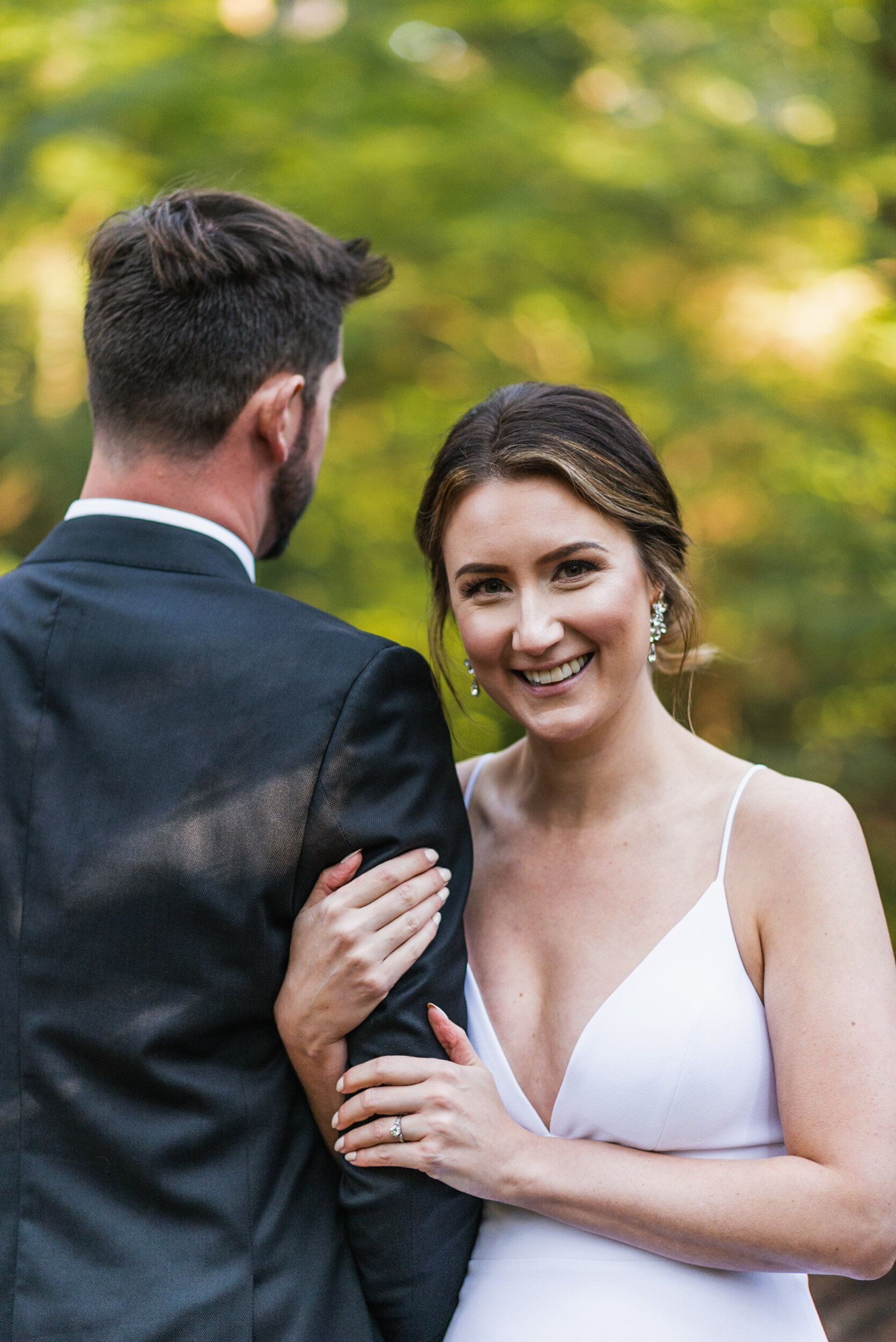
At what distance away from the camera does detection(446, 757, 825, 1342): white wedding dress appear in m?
2.27

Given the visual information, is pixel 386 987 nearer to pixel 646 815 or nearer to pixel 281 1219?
pixel 281 1219

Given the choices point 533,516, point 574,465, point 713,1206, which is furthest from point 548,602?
point 713,1206

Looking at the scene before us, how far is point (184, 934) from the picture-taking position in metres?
2.03

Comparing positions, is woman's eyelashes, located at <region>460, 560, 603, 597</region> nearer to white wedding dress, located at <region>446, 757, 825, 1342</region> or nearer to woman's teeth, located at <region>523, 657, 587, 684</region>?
woman's teeth, located at <region>523, 657, 587, 684</region>

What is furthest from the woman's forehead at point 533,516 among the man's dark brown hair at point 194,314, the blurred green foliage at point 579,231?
the blurred green foliage at point 579,231

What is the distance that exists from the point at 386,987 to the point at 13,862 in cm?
70

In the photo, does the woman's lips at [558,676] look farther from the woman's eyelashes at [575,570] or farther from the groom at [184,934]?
the groom at [184,934]

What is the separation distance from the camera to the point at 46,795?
2.09 metres

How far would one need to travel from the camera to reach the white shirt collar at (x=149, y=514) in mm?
2273

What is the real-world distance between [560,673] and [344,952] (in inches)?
29.5

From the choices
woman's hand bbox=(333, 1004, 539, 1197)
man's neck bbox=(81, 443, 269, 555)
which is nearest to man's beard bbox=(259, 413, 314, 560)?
man's neck bbox=(81, 443, 269, 555)

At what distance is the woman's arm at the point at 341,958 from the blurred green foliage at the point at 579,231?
12.5 feet

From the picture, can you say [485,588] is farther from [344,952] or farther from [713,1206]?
[713,1206]


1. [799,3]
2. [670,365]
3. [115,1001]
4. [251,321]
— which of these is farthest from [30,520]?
[115,1001]
